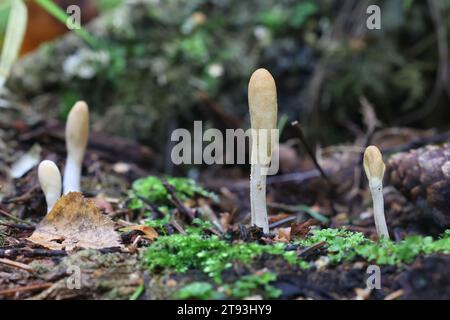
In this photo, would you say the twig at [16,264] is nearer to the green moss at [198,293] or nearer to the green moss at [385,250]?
the green moss at [198,293]

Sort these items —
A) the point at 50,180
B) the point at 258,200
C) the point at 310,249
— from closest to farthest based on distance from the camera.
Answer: the point at 310,249, the point at 258,200, the point at 50,180

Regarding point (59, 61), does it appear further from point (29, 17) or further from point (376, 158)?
point (376, 158)

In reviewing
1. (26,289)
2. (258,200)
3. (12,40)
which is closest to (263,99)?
(258,200)

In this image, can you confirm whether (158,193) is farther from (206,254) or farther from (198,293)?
(198,293)

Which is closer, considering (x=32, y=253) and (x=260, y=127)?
(x=32, y=253)
